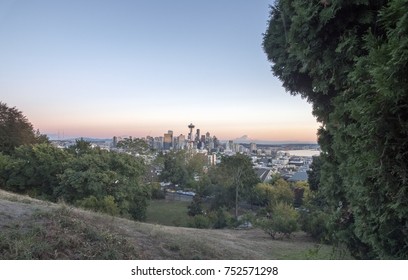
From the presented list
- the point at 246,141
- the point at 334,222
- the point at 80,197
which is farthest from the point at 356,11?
the point at 80,197

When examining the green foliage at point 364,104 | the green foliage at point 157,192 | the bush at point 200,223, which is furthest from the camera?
the green foliage at point 157,192

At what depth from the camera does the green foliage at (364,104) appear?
7.48 ft

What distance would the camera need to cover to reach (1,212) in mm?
4445

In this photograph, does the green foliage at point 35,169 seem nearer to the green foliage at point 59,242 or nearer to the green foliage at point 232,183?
the green foliage at point 232,183

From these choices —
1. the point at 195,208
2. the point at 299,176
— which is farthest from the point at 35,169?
the point at 299,176

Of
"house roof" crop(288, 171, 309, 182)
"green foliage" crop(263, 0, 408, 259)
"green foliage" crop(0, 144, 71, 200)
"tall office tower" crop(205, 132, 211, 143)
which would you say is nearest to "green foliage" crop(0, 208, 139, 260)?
"tall office tower" crop(205, 132, 211, 143)

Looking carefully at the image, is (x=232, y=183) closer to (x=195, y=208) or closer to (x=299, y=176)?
(x=195, y=208)

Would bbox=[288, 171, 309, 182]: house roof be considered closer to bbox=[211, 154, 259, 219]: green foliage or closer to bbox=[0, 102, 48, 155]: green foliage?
bbox=[211, 154, 259, 219]: green foliage

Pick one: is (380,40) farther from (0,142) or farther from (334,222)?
(0,142)

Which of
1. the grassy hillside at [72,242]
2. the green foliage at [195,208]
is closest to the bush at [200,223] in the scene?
the green foliage at [195,208]

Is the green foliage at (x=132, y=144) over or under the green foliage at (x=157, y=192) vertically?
over

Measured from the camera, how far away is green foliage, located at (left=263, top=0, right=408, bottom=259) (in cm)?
228

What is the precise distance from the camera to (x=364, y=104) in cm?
246

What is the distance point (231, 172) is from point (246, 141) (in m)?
11.5
